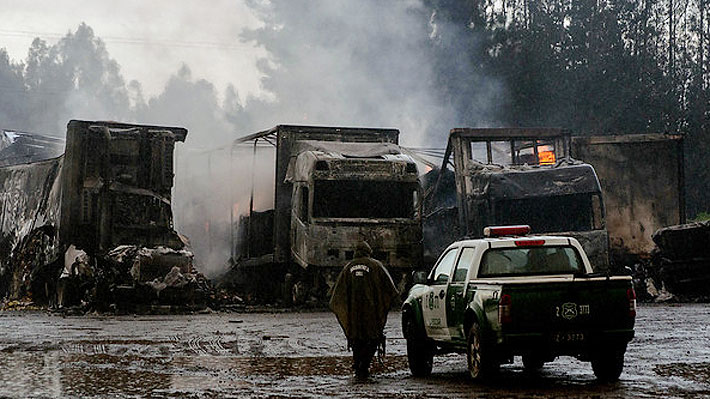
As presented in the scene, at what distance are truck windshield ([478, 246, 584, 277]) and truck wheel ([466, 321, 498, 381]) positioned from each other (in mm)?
729

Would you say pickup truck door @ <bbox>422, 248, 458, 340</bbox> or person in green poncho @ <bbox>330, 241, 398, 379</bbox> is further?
person in green poncho @ <bbox>330, 241, 398, 379</bbox>

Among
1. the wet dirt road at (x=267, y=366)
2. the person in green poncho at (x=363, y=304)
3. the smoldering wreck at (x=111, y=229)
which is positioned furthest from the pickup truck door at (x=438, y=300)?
the smoldering wreck at (x=111, y=229)

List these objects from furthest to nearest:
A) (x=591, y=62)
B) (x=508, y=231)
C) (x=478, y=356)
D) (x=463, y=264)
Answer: (x=591, y=62)
(x=508, y=231)
(x=463, y=264)
(x=478, y=356)

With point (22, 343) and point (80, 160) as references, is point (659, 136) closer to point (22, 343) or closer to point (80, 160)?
point (80, 160)

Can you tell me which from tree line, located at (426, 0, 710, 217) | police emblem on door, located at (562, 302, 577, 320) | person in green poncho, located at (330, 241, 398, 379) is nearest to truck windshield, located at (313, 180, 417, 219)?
person in green poncho, located at (330, 241, 398, 379)

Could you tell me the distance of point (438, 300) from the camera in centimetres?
1078

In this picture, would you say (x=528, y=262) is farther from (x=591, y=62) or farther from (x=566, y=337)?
(x=591, y=62)

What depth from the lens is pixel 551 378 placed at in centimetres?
1036

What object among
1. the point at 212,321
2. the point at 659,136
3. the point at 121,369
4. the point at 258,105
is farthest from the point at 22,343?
the point at 258,105

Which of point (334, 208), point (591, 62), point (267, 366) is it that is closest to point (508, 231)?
point (267, 366)

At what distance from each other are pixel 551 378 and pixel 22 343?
7783mm

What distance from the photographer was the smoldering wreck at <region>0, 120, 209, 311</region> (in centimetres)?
2350

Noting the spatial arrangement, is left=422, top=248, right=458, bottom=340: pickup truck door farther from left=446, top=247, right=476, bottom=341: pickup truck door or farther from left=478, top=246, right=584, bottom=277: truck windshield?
left=478, top=246, right=584, bottom=277: truck windshield

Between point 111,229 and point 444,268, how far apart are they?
48.1ft
